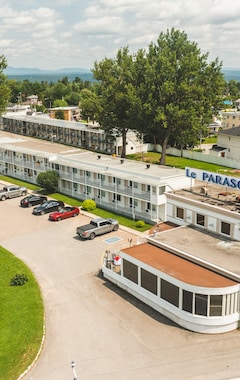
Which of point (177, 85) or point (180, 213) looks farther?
point (177, 85)

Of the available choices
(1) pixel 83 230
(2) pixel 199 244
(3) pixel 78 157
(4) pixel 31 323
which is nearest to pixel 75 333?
(4) pixel 31 323

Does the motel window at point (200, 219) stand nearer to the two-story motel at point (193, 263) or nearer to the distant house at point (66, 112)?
the two-story motel at point (193, 263)

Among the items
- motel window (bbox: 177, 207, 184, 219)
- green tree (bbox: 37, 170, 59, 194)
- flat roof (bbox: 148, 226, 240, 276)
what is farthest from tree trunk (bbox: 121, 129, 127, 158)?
flat roof (bbox: 148, 226, 240, 276)

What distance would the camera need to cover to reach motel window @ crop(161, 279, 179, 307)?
2667 cm

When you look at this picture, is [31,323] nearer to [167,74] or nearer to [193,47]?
[167,74]

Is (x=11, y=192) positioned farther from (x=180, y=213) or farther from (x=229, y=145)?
(x=229, y=145)

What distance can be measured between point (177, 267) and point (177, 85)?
43960 millimetres

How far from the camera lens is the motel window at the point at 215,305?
25219 mm

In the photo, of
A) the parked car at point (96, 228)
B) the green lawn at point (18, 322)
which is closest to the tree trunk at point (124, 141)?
the parked car at point (96, 228)

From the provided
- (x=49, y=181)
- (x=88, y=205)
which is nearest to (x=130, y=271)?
(x=88, y=205)

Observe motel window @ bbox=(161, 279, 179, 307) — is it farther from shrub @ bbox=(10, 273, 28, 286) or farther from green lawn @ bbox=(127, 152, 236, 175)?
green lawn @ bbox=(127, 152, 236, 175)

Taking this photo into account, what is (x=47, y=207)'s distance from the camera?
51.0m

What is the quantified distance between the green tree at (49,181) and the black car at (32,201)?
3693mm

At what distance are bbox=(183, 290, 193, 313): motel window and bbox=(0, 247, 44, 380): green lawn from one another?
9340mm
